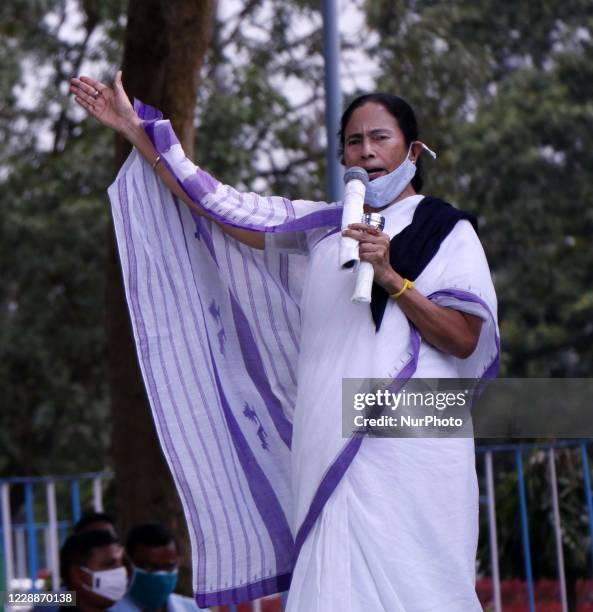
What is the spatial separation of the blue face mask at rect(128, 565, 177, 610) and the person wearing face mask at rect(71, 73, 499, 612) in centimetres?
→ 168

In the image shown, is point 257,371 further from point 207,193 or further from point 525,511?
point 525,511

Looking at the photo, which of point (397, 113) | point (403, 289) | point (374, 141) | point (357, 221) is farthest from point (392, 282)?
point (397, 113)

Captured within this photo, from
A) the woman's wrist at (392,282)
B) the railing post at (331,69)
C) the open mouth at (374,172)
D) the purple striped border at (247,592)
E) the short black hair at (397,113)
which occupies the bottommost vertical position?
the purple striped border at (247,592)

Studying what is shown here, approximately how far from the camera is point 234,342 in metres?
3.92

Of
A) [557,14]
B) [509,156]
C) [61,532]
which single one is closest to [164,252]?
[61,532]

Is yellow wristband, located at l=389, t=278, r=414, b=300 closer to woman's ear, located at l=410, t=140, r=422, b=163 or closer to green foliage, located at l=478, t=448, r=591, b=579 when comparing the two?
woman's ear, located at l=410, t=140, r=422, b=163

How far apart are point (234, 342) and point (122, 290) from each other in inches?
109

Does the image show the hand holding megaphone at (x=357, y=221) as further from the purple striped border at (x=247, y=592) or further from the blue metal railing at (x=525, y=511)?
the blue metal railing at (x=525, y=511)

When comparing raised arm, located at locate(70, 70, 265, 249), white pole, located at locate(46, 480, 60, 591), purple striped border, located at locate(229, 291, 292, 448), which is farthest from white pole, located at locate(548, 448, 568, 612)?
raised arm, located at locate(70, 70, 265, 249)

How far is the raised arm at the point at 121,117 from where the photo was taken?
12.5 feet

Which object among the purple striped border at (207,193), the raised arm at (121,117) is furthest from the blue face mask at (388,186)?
the raised arm at (121,117)

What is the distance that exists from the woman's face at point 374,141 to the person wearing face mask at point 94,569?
226 cm

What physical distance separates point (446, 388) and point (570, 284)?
15481mm

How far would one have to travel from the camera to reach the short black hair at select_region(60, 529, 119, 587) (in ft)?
16.9
